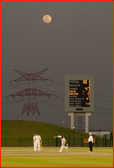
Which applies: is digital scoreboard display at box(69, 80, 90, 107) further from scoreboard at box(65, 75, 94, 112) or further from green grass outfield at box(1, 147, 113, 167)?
green grass outfield at box(1, 147, 113, 167)

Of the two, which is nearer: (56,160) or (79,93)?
(56,160)

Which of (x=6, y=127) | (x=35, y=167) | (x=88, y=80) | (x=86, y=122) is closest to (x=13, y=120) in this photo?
(x=6, y=127)

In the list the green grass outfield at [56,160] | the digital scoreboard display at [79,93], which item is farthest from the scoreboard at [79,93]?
the green grass outfield at [56,160]

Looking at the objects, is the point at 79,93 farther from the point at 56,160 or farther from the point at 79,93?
the point at 56,160

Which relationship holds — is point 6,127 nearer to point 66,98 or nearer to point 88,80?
point 66,98

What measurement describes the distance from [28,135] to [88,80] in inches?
847

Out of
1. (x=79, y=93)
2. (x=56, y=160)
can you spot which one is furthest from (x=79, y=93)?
(x=56, y=160)

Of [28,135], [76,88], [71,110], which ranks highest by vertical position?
[76,88]

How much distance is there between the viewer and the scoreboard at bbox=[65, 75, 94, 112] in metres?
93.9

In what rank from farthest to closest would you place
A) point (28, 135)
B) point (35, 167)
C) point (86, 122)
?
point (86, 122), point (28, 135), point (35, 167)

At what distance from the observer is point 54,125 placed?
111750mm

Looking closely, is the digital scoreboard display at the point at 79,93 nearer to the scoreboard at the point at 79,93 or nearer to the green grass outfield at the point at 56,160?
the scoreboard at the point at 79,93

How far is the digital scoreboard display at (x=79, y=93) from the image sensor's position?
93688 millimetres

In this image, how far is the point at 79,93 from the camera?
9350 centimetres
